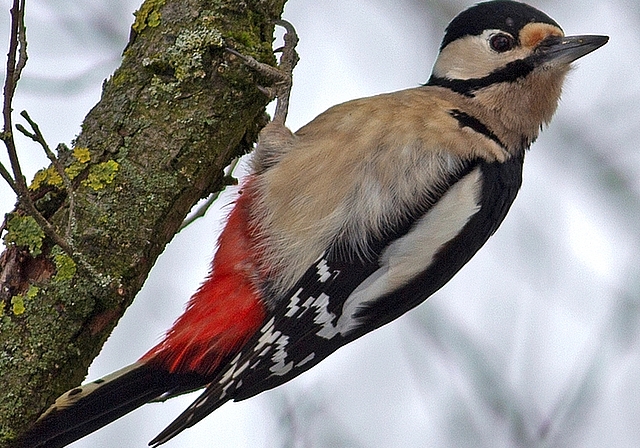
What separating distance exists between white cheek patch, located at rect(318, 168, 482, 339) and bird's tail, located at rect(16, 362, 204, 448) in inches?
21.3

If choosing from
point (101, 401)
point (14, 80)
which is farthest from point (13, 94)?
point (101, 401)

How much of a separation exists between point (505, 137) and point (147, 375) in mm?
1571

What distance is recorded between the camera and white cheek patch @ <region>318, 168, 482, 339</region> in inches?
108

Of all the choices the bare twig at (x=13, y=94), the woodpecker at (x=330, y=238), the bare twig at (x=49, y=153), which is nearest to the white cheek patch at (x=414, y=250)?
the woodpecker at (x=330, y=238)

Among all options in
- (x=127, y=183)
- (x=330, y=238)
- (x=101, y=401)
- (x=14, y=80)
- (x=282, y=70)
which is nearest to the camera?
(x=14, y=80)

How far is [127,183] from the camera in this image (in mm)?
2205

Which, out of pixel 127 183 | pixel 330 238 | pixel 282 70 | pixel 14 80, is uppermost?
pixel 282 70

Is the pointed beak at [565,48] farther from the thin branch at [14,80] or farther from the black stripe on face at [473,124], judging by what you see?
the thin branch at [14,80]

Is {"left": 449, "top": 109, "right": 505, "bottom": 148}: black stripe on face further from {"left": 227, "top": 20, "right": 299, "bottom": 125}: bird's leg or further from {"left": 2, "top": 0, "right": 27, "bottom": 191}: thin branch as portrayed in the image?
{"left": 2, "top": 0, "right": 27, "bottom": 191}: thin branch

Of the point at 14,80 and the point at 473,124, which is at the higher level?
the point at 14,80

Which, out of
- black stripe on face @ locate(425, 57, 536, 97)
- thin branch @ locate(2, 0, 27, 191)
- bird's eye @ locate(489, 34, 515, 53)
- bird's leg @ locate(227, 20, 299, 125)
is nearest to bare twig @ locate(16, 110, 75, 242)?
thin branch @ locate(2, 0, 27, 191)

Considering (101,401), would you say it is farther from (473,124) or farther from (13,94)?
(473,124)

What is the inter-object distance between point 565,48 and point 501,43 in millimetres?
245

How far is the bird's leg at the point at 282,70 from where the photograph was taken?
2479 mm
